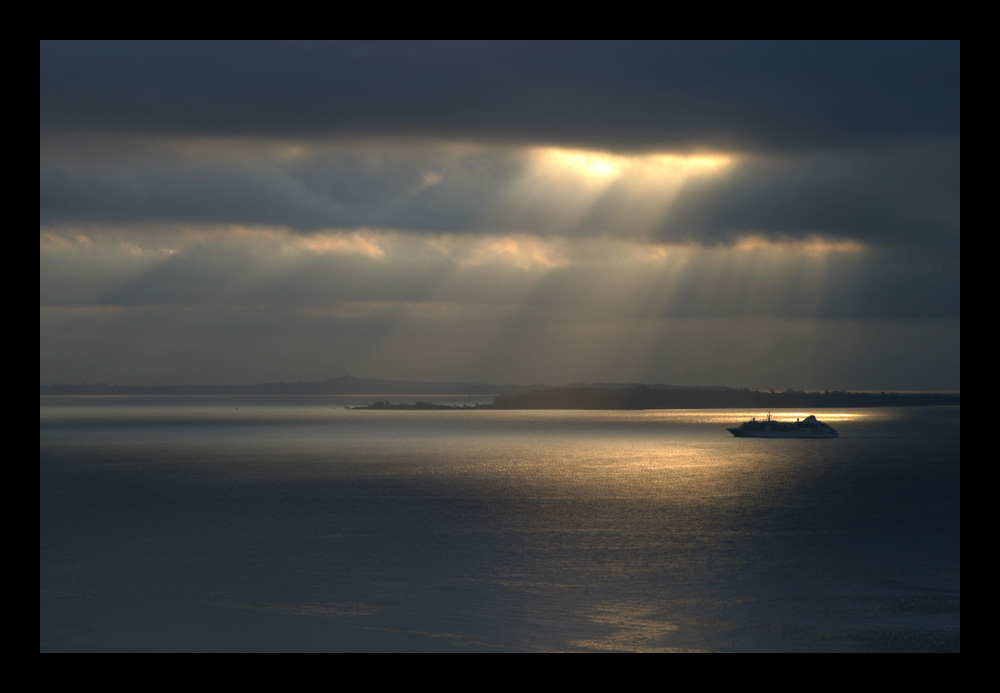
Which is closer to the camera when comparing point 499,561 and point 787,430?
point 499,561

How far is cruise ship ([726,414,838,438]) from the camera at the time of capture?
127 meters

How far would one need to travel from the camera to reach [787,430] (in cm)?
13150

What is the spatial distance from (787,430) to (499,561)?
108252 mm

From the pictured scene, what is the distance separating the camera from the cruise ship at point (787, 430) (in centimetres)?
12706

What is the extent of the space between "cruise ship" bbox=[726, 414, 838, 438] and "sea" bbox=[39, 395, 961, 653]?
52.3m

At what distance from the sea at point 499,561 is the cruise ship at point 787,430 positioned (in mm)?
52346

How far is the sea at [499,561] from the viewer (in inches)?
875

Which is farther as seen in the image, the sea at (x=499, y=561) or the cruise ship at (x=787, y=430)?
the cruise ship at (x=787, y=430)

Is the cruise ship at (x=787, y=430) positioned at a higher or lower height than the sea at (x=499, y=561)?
lower
